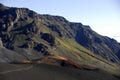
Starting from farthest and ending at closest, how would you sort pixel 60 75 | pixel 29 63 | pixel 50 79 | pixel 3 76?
pixel 29 63 < pixel 60 75 < pixel 50 79 < pixel 3 76

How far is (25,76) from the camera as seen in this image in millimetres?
7910

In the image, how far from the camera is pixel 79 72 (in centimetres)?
934

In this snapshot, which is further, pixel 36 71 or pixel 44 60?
pixel 44 60

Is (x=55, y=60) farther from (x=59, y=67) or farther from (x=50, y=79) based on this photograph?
(x=50, y=79)

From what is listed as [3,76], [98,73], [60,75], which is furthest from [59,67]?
[3,76]

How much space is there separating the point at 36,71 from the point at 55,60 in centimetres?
155

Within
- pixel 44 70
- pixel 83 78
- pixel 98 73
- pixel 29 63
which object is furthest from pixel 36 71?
pixel 98 73

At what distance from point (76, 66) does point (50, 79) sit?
6.08 feet

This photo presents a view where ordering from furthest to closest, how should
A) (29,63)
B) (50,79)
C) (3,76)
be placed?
(29,63) → (50,79) → (3,76)

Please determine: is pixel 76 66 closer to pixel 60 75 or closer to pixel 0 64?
pixel 60 75

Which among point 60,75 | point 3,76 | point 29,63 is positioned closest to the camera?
point 3,76

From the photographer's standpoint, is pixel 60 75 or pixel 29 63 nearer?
pixel 60 75

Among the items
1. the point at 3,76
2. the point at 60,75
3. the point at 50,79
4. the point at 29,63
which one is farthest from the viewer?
the point at 29,63

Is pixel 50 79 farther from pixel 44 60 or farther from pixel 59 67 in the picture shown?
pixel 44 60
